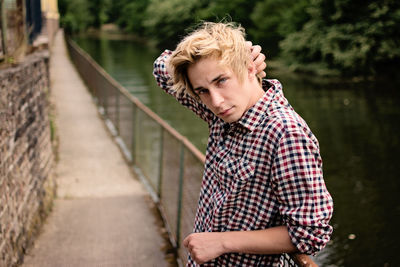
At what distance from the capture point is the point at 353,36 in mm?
22000

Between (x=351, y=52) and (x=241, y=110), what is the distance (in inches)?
834

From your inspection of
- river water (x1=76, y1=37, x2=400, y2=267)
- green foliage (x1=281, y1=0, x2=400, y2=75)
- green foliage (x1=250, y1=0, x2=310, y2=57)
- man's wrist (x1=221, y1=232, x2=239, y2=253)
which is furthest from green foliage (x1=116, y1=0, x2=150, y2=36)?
man's wrist (x1=221, y1=232, x2=239, y2=253)

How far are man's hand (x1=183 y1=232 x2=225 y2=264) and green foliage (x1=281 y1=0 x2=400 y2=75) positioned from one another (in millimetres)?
20862

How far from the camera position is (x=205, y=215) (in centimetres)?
190

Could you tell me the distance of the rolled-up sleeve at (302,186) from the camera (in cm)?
149

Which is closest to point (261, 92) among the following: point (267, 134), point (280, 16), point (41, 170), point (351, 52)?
point (267, 134)

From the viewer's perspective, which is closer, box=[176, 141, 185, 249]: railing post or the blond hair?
the blond hair

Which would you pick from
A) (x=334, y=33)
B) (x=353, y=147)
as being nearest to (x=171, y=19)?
(x=334, y=33)

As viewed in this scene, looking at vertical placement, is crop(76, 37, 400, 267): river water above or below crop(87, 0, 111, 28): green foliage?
below

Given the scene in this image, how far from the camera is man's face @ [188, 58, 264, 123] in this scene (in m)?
1.69

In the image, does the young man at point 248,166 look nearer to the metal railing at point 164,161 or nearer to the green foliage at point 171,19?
the metal railing at point 164,161

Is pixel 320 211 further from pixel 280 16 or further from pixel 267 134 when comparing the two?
pixel 280 16

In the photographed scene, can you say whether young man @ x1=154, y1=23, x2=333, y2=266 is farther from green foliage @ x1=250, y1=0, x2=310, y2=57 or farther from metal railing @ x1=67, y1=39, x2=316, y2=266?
green foliage @ x1=250, y1=0, x2=310, y2=57

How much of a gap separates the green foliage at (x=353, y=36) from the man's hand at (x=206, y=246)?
2086cm
